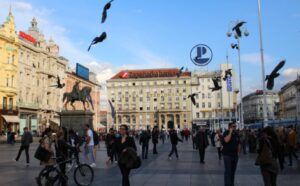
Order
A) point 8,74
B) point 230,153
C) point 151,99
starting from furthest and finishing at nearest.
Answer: point 151,99 < point 8,74 < point 230,153

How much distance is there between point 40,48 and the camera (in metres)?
68.1

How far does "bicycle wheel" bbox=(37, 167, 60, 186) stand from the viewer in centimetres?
944

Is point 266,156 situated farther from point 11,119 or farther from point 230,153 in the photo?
point 11,119

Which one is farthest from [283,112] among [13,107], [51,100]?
[13,107]

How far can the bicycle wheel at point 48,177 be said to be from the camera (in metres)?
9.44

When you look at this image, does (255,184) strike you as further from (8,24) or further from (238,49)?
(8,24)

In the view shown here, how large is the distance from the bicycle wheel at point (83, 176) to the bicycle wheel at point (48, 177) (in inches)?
36.2

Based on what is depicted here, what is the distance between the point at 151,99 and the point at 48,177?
12163 cm

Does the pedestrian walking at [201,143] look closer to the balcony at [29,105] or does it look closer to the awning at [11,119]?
the awning at [11,119]

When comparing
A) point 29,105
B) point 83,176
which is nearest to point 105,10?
point 83,176

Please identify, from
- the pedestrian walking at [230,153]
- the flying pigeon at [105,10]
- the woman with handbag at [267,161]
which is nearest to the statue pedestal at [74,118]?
the flying pigeon at [105,10]

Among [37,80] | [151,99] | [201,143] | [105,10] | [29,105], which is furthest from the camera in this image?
[151,99]

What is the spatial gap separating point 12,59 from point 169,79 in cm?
7757

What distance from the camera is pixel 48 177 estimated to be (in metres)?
9.54
